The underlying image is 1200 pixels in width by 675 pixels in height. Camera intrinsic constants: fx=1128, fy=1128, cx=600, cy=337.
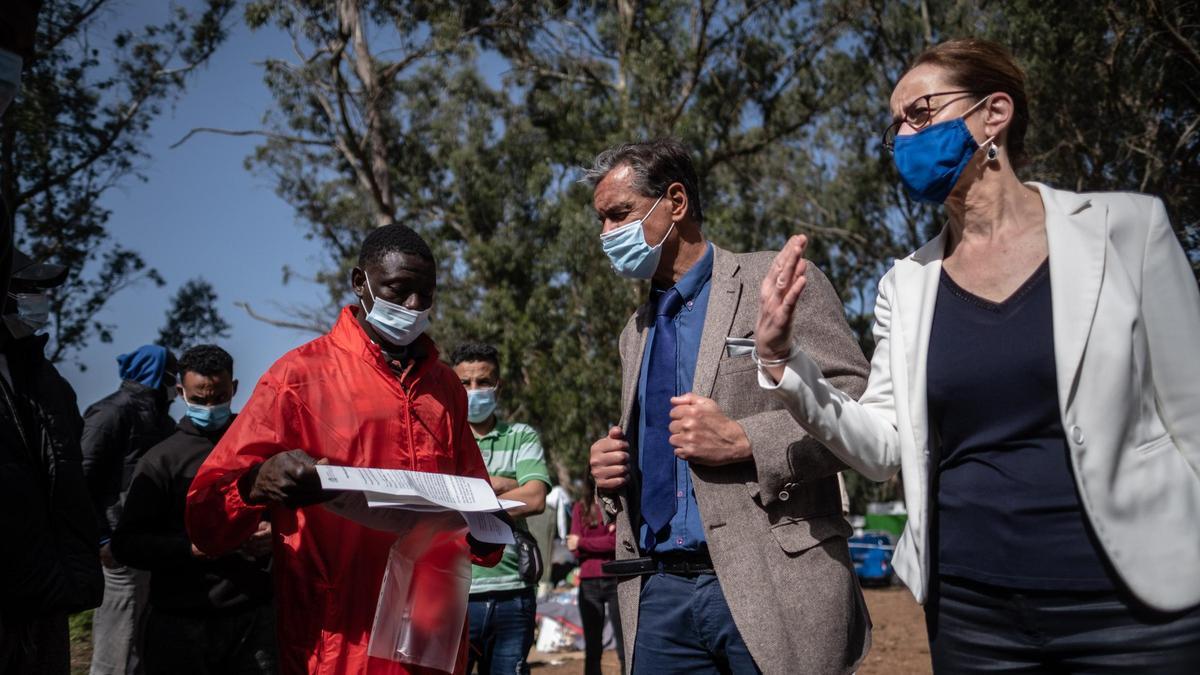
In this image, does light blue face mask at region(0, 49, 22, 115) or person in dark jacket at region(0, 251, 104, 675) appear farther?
person in dark jacket at region(0, 251, 104, 675)

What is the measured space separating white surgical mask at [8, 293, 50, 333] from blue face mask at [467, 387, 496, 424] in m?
1.94

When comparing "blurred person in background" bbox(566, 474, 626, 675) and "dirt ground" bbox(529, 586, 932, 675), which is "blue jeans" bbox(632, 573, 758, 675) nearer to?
"blurred person in background" bbox(566, 474, 626, 675)

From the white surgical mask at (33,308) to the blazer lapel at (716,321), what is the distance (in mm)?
3007

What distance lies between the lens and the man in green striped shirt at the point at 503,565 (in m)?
5.05

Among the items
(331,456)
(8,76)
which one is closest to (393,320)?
(331,456)

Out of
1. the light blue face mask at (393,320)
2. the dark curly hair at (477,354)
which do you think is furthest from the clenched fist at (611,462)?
the dark curly hair at (477,354)

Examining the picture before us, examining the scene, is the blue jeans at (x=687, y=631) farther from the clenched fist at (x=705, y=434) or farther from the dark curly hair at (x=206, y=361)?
the dark curly hair at (x=206, y=361)

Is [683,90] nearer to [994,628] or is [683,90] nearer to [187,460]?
[187,460]

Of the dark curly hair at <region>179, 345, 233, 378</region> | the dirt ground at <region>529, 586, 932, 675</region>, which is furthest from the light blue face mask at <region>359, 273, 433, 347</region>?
the dirt ground at <region>529, 586, 932, 675</region>

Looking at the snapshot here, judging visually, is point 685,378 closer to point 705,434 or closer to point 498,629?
point 705,434

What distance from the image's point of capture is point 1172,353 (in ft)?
7.13

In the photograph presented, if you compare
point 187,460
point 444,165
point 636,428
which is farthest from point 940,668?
point 444,165

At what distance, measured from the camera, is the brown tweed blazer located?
9.01 feet

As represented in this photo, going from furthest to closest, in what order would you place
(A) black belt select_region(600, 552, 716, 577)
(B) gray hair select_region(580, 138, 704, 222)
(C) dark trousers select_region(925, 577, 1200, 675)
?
(B) gray hair select_region(580, 138, 704, 222) < (A) black belt select_region(600, 552, 716, 577) < (C) dark trousers select_region(925, 577, 1200, 675)
